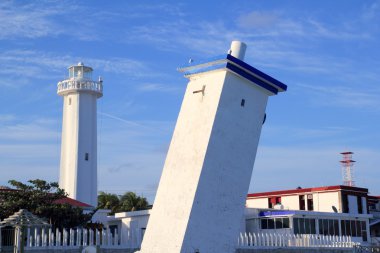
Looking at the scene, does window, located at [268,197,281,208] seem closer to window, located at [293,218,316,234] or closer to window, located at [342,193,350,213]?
window, located at [342,193,350,213]

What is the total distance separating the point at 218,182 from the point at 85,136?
21.7 metres

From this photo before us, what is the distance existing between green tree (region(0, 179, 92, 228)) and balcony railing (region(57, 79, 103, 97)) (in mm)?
14264

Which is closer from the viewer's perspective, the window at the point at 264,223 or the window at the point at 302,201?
the window at the point at 264,223

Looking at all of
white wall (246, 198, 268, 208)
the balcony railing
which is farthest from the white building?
the balcony railing

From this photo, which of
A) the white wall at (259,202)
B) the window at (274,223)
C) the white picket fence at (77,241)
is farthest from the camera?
the white wall at (259,202)

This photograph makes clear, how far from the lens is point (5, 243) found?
2131cm

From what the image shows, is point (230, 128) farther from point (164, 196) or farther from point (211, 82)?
point (164, 196)

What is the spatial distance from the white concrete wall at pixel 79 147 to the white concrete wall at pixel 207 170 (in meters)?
19.6

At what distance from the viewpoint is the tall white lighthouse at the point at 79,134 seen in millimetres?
36938

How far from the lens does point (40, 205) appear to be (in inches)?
929

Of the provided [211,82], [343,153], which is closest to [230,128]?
[211,82]

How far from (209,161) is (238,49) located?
411 cm

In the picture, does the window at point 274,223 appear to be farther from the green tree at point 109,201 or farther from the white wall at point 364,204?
the green tree at point 109,201

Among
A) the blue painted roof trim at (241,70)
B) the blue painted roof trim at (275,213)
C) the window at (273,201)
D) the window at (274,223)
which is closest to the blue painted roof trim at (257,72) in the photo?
the blue painted roof trim at (241,70)
